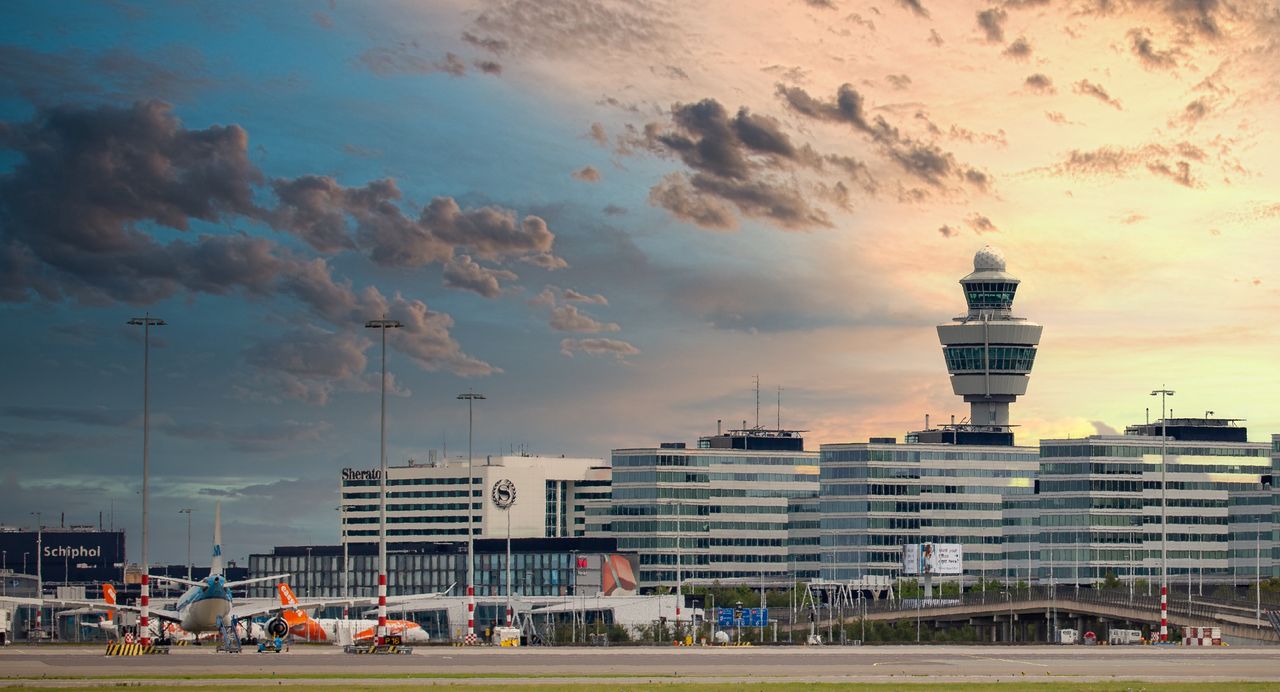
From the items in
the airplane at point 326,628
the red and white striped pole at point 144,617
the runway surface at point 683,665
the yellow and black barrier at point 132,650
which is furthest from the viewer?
the airplane at point 326,628

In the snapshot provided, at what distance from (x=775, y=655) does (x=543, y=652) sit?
18.0 m

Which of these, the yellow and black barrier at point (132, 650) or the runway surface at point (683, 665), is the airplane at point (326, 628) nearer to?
the runway surface at point (683, 665)

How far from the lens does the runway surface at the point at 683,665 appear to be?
89.8 m

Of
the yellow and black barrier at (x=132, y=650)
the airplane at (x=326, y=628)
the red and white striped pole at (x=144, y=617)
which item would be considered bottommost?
the airplane at (x=326, y=628)

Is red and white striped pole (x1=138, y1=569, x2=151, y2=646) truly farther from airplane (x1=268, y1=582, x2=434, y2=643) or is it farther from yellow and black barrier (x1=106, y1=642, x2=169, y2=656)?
airplane (x1=268, y1=582, x2=434, y2=643)

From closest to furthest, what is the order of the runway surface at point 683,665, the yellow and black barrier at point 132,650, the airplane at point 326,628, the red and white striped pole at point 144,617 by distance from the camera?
1. the runway surface at point 683,665
2. the yellow and black barrier at point 132,650
3. the red and white striped pole at point 144,617
4. the airplane at point 326,628

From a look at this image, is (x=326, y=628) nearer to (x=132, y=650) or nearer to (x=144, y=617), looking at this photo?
(x=144, y=617)

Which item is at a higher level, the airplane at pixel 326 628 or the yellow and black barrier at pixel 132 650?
the yellow and black barrier at pixel 132 650

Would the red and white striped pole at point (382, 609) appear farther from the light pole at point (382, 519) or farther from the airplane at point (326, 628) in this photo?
the airplane at point (326, 628)

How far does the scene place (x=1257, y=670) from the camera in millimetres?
100062

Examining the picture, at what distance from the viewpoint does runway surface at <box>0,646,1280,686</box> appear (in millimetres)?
89812

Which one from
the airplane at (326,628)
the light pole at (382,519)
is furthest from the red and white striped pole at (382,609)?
the airplane at (326,628)

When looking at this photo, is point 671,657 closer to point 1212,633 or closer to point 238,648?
point 238,648

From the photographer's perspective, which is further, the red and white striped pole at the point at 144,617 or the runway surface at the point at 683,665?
the red and white striped pole at the point at 144,617
